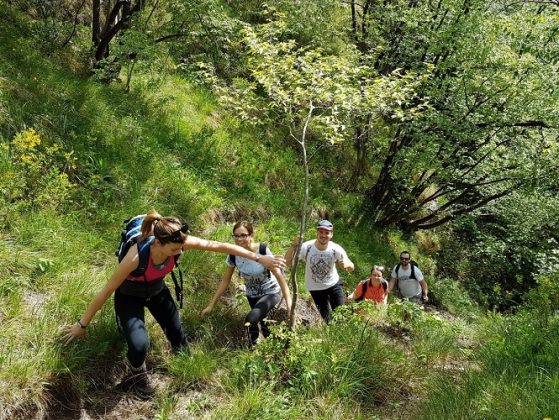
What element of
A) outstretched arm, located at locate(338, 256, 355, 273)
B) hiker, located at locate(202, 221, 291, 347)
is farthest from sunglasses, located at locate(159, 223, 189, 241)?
outstretched arm, located at locate(338, 256, 355, 273)

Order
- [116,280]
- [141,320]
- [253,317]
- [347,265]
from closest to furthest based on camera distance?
1. [116,280]
2. [141,320]
3. [253,317]
4. [347,265]

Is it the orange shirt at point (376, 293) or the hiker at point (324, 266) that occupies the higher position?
the hiker at point (324, 266)

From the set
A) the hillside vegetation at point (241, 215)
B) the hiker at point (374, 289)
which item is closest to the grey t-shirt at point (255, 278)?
the hillside vegetation at point (241, 215)

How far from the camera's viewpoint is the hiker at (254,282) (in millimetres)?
4887

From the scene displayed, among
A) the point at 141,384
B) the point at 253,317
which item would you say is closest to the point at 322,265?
the point at 253,317

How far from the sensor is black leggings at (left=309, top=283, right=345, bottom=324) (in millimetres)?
6043

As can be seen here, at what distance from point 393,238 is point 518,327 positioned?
7649 mm

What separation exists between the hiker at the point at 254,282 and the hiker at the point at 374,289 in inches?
94.3

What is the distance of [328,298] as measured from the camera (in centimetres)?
613

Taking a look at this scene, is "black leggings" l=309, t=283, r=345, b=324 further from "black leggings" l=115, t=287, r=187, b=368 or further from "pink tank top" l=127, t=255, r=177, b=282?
"pink tank top" l=127, t=255, r=177, b=282

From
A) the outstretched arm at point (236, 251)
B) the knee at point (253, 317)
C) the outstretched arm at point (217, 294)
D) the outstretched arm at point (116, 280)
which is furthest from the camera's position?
the outstretched arm at point (217, 294)

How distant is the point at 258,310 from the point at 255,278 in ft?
1.32

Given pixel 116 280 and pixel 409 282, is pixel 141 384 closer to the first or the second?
pixel 116 280

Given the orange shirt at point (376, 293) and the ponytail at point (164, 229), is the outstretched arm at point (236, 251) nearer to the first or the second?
the ponytail at point (164, 229)
